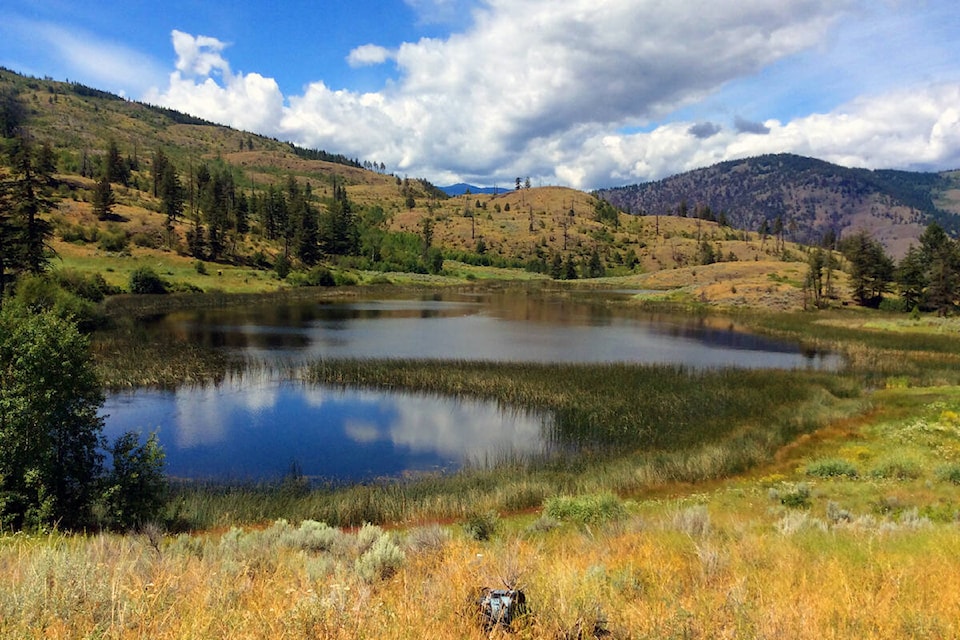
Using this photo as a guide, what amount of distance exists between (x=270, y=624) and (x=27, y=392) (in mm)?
12228

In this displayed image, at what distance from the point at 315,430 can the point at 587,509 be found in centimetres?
1504

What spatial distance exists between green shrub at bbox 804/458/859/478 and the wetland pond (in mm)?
9991

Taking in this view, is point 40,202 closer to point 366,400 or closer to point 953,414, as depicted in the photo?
point 366,400

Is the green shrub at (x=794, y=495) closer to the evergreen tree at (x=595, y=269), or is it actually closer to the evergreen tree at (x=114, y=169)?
the evergreen tree at (x=595, y=269)

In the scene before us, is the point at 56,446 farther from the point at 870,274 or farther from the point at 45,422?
the point at 870,274

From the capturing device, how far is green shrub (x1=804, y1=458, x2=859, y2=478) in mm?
18358

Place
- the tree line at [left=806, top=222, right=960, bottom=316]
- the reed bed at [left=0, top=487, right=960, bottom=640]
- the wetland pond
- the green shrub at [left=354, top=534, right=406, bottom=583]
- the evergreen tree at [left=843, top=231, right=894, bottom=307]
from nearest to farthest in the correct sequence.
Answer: the reed bed at [left=0, top=487, right=960, bottom=640]
the green shrub at [left=354, top=534, right=406, bottom=583]
the wetland pond
the tree line at [left=806, top=222, right=960, bottom=316]
the evergreen tree at [left=843, top=231, right=894, bottom=307]

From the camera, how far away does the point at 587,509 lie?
1427cm

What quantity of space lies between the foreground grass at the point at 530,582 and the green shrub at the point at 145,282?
78917 millimetres

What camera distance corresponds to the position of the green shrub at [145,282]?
3049 inches

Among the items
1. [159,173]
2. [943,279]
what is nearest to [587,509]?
[943,279]

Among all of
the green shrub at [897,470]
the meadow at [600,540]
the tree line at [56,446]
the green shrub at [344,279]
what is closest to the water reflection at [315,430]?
the meadow at [600,540]

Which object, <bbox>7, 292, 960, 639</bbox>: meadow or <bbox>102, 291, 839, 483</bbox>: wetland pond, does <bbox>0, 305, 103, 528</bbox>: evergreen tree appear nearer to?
<bbox>102, 291, 839, 483</bbox>: wetland pond

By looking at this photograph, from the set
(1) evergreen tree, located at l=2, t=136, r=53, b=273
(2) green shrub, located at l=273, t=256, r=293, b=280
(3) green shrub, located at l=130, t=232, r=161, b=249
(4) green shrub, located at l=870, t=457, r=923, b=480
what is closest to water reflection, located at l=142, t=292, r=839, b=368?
(1) evergreen tree, located at l=2, t=136, r=53, b=273
